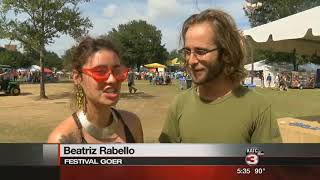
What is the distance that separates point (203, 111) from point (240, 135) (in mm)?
178

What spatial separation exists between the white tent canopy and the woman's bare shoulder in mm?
4972

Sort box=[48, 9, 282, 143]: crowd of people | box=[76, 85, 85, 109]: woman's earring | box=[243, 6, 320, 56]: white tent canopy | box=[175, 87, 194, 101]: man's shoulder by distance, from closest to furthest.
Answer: box=[48, 9, 282, 143]: crowd of people
box=[76, 85, 85, 109]: woman's earring
box=[175, 87, 194, 101]: man's shoulder
box=[243, 6, 320, 56]: white tent canopy

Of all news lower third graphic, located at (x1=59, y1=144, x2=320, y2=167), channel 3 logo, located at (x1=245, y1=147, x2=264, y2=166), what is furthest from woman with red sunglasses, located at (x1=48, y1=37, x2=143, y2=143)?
channel 3 logo, located at (x1=245, y1=147, x2=264, y2=166)

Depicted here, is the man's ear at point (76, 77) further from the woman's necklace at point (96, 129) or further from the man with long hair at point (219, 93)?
the man with long hair at point (219, 93)

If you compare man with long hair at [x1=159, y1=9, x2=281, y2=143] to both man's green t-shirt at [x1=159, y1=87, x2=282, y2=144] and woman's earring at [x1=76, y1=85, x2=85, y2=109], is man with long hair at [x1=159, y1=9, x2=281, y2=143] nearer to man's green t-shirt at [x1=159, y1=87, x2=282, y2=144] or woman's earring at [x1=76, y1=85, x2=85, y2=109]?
man's green t-shirt at [x1=159, y1=87, x2=282, y2=144]

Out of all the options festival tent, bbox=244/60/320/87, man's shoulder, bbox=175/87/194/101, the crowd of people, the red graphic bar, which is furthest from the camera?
festival tent, bbox=244/60/320/87

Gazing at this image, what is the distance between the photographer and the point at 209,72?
1.84 metres

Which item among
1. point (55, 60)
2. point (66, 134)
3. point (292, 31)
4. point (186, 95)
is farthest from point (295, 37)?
point (66, 134)

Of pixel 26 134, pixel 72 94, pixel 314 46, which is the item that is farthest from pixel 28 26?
pixel 72 94

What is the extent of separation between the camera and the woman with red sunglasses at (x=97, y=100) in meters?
1.70

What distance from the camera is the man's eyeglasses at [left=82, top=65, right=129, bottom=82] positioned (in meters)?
1.69

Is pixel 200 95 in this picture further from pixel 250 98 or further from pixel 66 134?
pixel 66 134

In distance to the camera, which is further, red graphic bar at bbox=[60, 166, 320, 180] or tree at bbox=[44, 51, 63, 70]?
tree at bbox=[44, 51, 63, 70]

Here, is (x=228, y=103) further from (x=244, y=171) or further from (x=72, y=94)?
(x=72, y=94)
